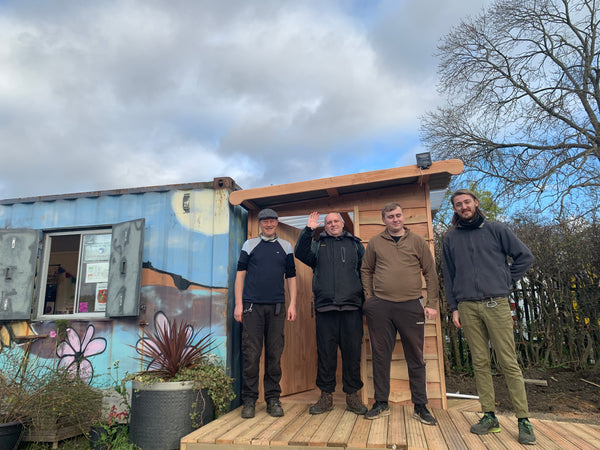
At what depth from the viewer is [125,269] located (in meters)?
4.12

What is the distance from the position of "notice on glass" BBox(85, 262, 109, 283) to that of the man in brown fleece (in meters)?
3.23

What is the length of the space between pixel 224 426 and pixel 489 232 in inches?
102

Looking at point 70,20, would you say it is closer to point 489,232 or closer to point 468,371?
point 489,232

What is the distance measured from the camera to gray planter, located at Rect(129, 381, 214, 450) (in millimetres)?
2939

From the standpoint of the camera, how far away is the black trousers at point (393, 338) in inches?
116

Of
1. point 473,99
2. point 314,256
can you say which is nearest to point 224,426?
point 314,256

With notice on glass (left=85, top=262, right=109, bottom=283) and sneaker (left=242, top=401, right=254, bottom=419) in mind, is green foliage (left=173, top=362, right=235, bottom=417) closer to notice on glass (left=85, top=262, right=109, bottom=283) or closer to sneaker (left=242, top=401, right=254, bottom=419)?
sneaker (left=242, top=401, right=254, bottom=419)

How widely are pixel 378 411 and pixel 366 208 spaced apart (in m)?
2.01

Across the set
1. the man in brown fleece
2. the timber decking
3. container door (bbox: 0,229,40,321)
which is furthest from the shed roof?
container door (bbox: 0,229,40,321)

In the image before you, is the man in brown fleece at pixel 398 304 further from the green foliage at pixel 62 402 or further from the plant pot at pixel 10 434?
the plant pot at pixel 10 434

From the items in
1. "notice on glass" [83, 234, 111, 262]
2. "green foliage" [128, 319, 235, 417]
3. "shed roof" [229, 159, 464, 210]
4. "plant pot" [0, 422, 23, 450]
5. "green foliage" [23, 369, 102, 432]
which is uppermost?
"shed roof" [229, 159, 464, 210]

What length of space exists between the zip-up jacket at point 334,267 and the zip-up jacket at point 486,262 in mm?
814

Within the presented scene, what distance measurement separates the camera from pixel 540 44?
9.20 m

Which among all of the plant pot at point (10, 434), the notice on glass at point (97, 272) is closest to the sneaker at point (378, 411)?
the plant pot at point (10, 434)
